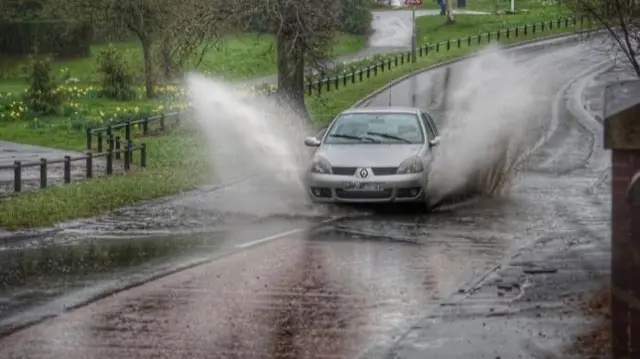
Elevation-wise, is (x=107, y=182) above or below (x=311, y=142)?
below

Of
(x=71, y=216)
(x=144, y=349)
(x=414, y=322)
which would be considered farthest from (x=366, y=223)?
(x=144, y=349)

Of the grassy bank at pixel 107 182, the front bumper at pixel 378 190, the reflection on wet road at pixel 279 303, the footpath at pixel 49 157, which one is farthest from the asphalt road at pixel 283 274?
the footpath at pixel 49 157

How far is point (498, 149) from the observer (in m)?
24.2

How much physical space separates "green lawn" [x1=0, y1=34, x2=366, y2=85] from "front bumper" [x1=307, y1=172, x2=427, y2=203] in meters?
41.9

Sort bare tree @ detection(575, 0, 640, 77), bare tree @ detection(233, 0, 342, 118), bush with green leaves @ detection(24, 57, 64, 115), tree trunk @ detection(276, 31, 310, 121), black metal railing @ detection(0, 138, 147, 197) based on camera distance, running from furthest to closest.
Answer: bush with green leaves @ detection(24, 57, 64, 115), tree trunk @ detection(276, 31, 310, 121), bare tree @ detection(233, 0, 342, 118), bare tree @ detection(575, 0, 640, 77), black metal railing @ detection(0, 138, 147, 197)

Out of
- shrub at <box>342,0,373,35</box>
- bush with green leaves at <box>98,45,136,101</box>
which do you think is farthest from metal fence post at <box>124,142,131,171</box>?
shrub at <box>342,0,373,35</box>

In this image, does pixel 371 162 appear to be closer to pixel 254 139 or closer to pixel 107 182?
pixel 107 182

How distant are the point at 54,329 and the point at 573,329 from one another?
4477 millimetres

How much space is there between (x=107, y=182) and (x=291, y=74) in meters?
12.5

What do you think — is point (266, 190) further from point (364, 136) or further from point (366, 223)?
point (366, 223)

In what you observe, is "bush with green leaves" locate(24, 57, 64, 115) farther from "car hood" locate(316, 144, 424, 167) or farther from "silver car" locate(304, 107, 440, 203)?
"car hood" locate(316, 144, 424, 167)

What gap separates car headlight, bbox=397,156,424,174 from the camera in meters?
20.4

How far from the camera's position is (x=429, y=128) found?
73.7 feet

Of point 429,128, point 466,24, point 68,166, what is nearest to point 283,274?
point 429,128
